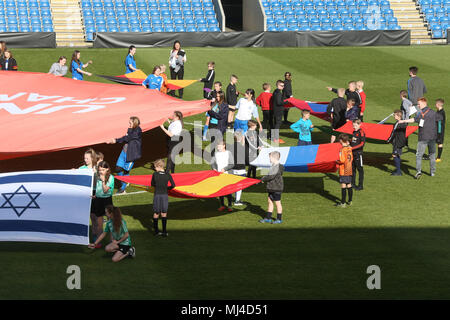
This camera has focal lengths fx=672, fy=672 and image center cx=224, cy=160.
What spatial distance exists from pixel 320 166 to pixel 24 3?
31.9m

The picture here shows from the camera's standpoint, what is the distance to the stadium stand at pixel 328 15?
43.2 m

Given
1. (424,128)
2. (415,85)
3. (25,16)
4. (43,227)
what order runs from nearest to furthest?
(43,227), (424,128), (415,85), (25,16)

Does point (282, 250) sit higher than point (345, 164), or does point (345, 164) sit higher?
point (345, 164)

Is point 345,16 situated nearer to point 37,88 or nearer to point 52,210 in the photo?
point 37,88

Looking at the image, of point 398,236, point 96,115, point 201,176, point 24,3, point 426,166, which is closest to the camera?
point 398,236

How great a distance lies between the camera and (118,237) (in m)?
11.5

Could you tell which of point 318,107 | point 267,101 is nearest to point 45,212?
point 267,101

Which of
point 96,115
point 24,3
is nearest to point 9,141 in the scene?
point 96,115

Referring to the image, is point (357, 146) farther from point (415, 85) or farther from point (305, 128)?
point (415, 85)

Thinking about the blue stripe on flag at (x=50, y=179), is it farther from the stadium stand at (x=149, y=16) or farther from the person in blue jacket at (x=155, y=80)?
the stadium stand at (x=149, y=16)

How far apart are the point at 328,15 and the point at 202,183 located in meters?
32.6

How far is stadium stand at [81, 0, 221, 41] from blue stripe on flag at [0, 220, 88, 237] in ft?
100

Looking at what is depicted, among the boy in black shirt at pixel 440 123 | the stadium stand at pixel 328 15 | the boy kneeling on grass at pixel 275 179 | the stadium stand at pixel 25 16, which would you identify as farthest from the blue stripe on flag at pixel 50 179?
the stadium stand at pixel 328 15
